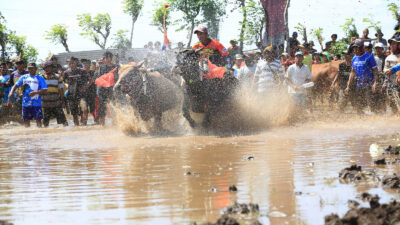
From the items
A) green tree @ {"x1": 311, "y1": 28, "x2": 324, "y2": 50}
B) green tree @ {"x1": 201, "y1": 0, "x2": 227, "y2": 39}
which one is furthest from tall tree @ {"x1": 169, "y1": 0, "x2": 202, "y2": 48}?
green tree @ {"x1": 311, "y1": 28, "x2": 324, "y2": 50}

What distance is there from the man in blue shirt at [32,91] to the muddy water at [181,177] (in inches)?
136

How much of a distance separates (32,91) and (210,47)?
4987 millimetres

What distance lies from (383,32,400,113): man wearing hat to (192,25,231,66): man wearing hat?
3.42 metres

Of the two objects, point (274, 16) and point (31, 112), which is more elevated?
point (274, 16)

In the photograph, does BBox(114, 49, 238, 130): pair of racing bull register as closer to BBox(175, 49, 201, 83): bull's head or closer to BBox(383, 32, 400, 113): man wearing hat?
BBox(175, 49, 201, 83): bull's head

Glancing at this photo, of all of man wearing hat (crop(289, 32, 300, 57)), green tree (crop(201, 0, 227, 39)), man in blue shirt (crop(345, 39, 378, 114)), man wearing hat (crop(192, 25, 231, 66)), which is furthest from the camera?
green tree (crop(201, 0, 227, 39))

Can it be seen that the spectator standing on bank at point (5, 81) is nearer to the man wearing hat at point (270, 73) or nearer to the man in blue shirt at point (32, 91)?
the man in blue shirt at point (32, 91)

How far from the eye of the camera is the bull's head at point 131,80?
35.4 feet

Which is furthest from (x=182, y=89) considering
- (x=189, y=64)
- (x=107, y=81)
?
(x=107, y=81)

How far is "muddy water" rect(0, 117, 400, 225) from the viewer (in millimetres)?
4277

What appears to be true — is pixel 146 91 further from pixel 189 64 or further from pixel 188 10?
pixel 188 10

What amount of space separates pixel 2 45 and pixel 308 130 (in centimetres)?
2974

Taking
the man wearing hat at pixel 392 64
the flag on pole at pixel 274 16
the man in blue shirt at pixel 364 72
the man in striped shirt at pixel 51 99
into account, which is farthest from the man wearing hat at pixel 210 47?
the flag on pole at pixel 274 16

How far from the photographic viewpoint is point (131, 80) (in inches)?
430
